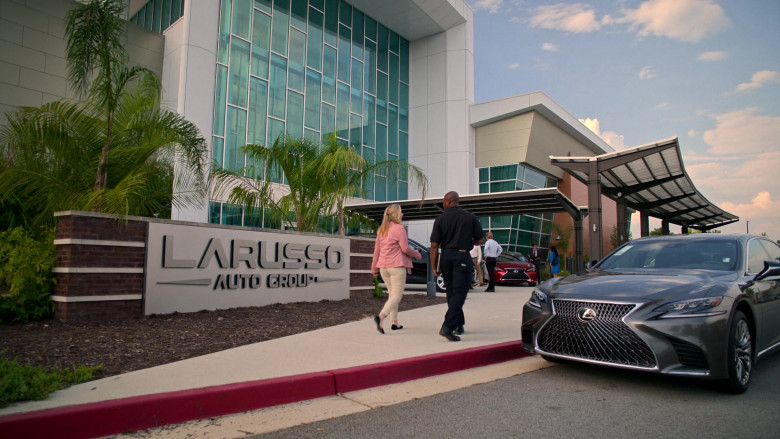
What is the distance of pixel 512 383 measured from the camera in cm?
487

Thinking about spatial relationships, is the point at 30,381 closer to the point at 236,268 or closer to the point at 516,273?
the point at 236,268

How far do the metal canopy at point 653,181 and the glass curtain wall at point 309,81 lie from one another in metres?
6.73

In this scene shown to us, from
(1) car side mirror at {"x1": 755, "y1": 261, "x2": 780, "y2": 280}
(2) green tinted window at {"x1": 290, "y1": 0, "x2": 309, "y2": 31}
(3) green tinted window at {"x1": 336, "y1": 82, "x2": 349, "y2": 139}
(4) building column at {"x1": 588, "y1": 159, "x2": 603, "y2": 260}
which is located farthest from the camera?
(3) green tinted window at {"x1": 336, "y1": 82, "x2": 349, "y2": 139}

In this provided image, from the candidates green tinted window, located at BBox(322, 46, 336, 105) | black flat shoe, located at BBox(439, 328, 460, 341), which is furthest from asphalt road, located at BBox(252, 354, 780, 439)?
green tinted window, located at BBox(322, 46, 336, 105)

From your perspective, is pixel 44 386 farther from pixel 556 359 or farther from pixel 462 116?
pixel 462 116

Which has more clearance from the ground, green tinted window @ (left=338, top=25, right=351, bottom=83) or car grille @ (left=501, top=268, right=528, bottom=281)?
green tinted window @ (left=338, top=25, right=351, bottom=83)

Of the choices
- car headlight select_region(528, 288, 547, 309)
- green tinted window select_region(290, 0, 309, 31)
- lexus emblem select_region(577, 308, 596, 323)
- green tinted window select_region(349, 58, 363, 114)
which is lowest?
lexus emblem select_region(577, 308, 596, 323)

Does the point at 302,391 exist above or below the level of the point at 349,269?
below

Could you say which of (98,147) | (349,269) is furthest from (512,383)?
(98,147)

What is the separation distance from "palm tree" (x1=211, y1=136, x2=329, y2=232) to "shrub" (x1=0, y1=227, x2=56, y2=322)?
181 inches

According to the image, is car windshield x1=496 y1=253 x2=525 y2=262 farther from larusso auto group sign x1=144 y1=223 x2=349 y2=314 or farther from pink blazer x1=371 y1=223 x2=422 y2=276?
pink blazer x1=371 y1=223 x2=422 y2=276

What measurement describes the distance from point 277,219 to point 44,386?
7921 millimetres

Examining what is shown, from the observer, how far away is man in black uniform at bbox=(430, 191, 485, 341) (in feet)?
20.7

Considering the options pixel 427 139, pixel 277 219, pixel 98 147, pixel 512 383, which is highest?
pixel 427 139
